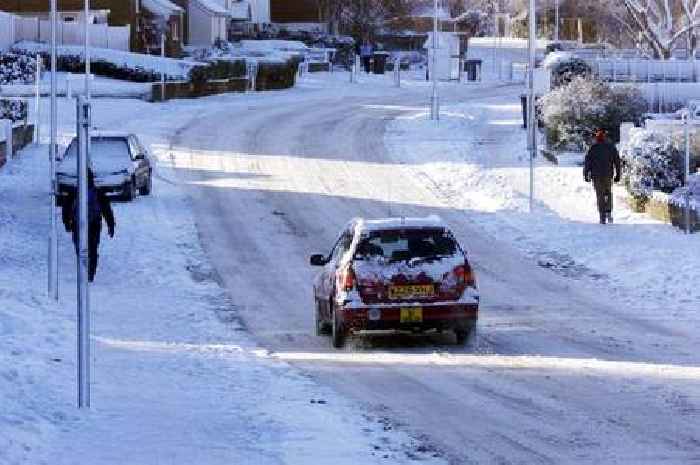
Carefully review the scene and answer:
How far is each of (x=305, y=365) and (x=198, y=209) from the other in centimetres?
1772

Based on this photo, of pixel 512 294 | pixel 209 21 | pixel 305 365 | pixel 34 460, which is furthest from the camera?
pixel 209 21

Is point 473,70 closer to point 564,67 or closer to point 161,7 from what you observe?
point 161,7

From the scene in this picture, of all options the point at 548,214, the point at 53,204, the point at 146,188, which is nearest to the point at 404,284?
the point at 53,204

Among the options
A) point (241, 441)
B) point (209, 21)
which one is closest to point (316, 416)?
point (241, 441)

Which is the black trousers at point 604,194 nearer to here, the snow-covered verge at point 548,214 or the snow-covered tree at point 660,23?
the snow-covered verge at point 548,214

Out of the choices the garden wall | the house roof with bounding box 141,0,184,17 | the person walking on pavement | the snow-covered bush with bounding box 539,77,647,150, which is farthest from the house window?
the snow-covered bush with bounding box 539,77,647,150

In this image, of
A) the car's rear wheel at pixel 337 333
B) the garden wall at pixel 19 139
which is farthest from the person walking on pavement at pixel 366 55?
the car's rear wheel at pixel 337 333

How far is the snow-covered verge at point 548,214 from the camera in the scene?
2380cm

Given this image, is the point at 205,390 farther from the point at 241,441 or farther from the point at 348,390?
the point at 241,441

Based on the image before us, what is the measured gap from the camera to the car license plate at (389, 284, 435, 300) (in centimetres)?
1802

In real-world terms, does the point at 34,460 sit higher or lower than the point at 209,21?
lower

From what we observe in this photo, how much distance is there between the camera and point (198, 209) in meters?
34.4

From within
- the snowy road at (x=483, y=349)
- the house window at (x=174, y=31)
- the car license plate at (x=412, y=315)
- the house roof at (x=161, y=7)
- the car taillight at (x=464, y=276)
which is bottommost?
the snowy road at (x=483, y=349)

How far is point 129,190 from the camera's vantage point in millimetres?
34094
